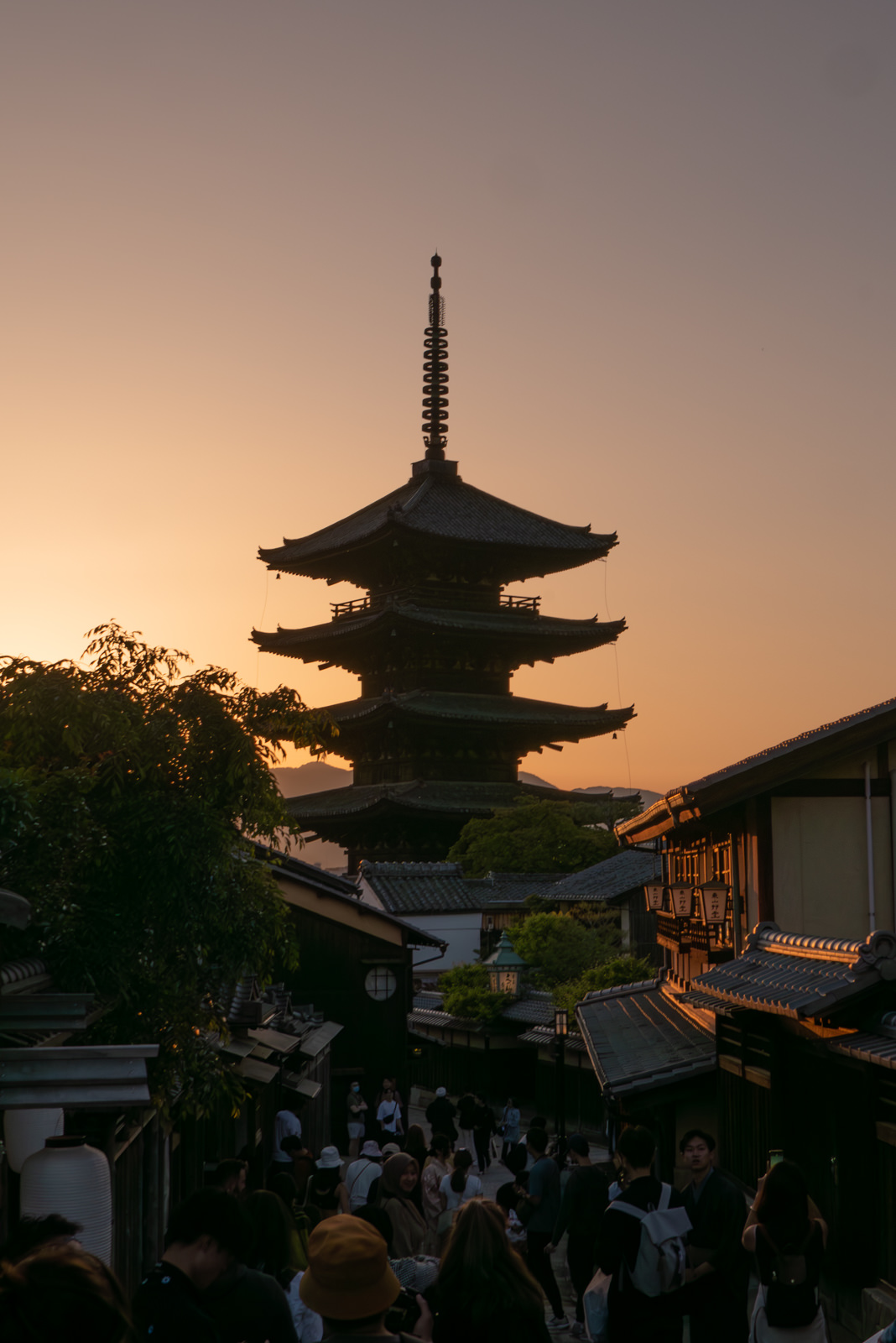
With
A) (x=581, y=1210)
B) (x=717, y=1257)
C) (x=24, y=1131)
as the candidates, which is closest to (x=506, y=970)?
(x=581, y=1210)

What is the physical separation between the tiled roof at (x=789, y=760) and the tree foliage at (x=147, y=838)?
602 centimetres

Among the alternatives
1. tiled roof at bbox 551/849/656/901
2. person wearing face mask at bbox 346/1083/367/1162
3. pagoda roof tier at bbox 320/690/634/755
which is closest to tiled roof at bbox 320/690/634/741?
pagoda roof tier at bbox 320/690/634/755

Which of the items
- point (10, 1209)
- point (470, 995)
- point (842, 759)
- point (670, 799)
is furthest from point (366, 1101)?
point (10, 1209)

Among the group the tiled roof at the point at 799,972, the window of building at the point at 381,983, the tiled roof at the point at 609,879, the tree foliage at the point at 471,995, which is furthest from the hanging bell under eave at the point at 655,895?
the tiled roof at the point at 609,879

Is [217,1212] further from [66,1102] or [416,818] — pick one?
[416,818]

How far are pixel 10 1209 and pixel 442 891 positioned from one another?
39572mm

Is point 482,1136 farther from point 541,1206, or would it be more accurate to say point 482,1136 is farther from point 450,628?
point 450,628

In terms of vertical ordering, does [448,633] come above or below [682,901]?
above

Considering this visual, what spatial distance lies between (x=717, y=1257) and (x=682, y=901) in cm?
1372

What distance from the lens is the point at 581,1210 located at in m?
10.2

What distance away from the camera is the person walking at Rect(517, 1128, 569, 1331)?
36.6ft

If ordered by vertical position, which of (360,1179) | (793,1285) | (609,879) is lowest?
(360,1179)

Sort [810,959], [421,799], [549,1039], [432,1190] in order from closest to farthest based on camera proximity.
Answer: [432,1190] → [810,959] → [549,1039] → [421,799]

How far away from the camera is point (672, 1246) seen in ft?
19.7
